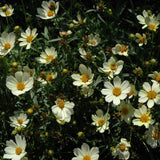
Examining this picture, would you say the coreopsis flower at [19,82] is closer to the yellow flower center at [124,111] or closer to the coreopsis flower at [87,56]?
the coreopsis flower at [87,56]

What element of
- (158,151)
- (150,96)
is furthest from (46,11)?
(158,151)

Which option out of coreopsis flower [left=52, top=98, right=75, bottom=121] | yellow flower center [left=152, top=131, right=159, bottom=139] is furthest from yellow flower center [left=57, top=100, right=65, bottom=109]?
yellow flower center [left=152, top=131, right=159, bottom=139]

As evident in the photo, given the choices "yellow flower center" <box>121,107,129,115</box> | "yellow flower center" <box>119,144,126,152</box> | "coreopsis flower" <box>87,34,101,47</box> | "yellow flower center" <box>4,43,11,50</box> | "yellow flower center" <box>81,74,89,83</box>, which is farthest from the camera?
"coreopsis flower" <box>87,34,101,47</box>

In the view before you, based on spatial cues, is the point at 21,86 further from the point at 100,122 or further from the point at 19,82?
the point at 100,122

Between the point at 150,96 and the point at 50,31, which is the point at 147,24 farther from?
the point at 50,31

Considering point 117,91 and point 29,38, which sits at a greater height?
point 29,38

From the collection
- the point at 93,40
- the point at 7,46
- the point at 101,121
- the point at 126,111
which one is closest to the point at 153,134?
the point at 126,111

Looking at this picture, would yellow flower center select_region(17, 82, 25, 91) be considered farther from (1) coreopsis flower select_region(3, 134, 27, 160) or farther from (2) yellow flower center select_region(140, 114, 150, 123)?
(2) yellow flower center select_region(140, 114, 150, 123)
